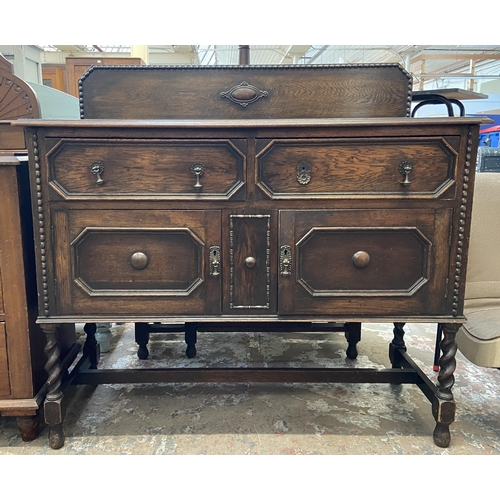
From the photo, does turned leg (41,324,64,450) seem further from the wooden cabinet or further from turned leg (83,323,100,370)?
turned leg (83,323,100,370)

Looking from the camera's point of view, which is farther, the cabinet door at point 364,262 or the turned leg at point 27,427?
the turned leg at point 27,427

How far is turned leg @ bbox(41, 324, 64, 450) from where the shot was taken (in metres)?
1.51

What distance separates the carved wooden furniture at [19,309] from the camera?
57.0 inches

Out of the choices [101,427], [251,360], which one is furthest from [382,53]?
[101,427]

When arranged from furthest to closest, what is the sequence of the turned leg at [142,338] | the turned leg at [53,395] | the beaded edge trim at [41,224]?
the turned leg at [142,338], the turned leg at [53,395], the beaded edge trim at [41,224]

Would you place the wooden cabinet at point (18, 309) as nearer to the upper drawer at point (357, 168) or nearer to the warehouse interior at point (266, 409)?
the warehouse interior at point (266, 409)

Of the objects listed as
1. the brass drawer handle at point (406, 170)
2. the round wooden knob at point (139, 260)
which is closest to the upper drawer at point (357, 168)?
the brass drawer handle at point (406, 170)

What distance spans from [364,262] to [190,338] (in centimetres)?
123

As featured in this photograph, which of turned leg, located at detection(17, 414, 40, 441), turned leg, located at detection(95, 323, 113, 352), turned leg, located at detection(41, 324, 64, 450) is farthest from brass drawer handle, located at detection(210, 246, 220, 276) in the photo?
turned leg, located at detection(95, 323, 113, 352)

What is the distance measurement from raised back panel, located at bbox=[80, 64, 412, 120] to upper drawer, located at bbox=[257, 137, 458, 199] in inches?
11.6

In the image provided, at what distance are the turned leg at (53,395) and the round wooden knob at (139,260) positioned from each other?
0.39 m

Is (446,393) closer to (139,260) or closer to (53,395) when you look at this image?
(139,260)

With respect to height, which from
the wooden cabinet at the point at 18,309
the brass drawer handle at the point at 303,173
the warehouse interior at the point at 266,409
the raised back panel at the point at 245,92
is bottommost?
the warehouse interior at the point at 266,409

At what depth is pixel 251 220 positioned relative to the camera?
142 centimetres
